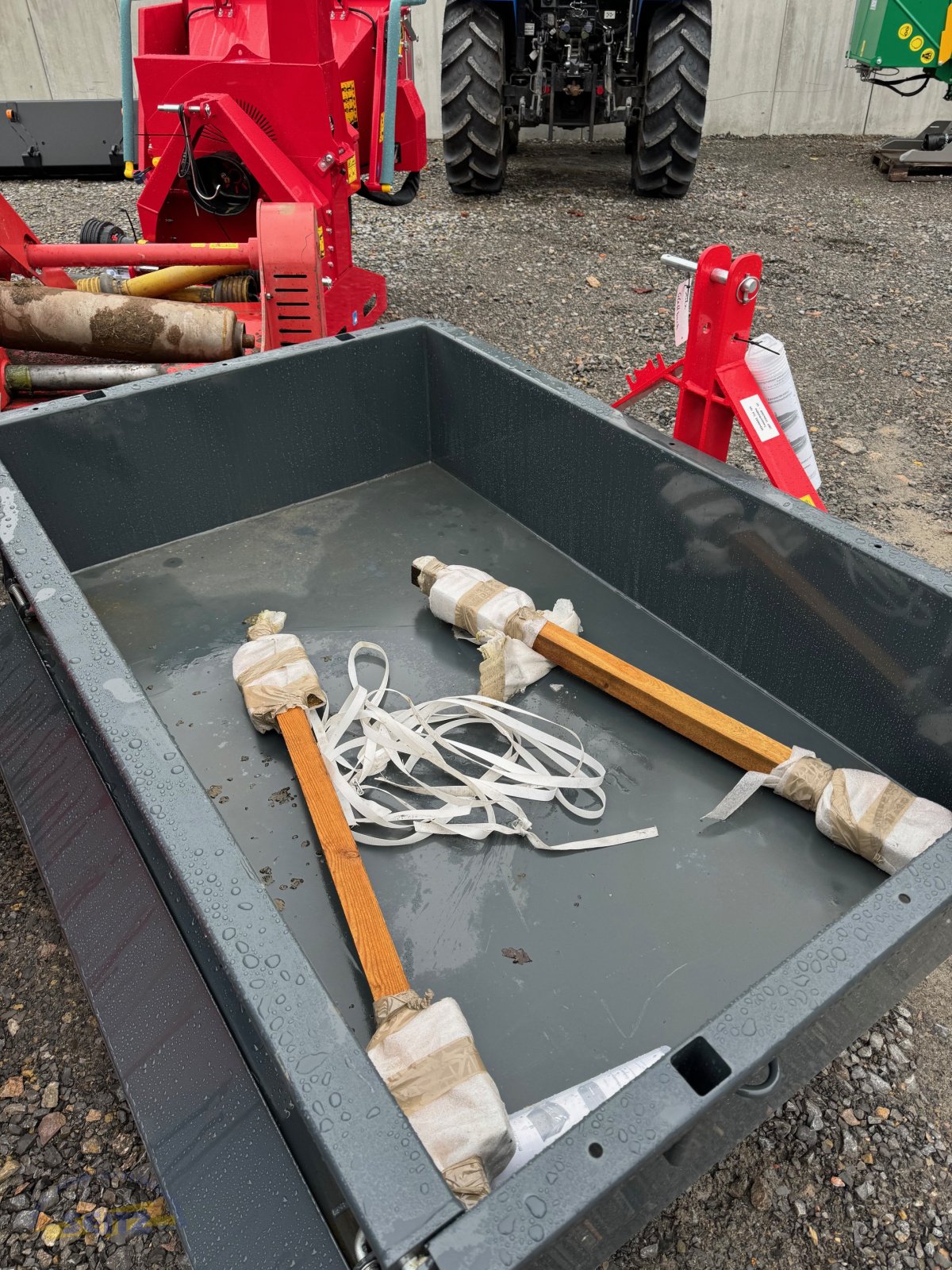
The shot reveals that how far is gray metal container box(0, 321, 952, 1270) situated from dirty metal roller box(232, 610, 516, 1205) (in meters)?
0.13

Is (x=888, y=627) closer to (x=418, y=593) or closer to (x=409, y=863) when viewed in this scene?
(x=409, y=863)

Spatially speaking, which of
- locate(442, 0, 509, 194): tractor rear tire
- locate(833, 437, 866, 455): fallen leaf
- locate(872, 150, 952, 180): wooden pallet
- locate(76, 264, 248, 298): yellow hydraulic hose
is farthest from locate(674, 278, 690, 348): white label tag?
locate(872, 150, 952, 180): wooden pallet

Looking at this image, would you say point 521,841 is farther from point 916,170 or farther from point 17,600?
point 916,170

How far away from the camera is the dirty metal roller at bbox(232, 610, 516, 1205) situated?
100 centimetres

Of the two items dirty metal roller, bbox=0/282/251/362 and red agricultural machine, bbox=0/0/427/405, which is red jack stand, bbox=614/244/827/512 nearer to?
red agricultural machine, bbox=0/0/427/405

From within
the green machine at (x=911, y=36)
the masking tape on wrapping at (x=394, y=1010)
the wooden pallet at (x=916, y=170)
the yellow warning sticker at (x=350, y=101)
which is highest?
the green machine at (x=911, y=36)

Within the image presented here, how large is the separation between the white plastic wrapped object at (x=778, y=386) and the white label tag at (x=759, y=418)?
0.07m

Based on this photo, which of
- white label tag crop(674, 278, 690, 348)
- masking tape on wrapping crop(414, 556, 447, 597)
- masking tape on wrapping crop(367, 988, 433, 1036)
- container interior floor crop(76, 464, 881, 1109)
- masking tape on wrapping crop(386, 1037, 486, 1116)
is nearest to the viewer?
masking tape on wrapping crop(386, 1037, 486, 1116)

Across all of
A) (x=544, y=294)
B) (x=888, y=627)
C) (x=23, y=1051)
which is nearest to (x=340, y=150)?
(x=544, y=294)

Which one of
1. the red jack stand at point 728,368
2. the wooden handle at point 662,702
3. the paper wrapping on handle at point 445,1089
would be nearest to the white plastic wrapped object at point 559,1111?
the paper wrapping on handle at point 445,1089

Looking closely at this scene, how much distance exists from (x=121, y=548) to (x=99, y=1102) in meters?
1.31

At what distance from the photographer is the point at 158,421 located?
7.36 ft

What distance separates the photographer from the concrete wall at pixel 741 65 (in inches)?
343

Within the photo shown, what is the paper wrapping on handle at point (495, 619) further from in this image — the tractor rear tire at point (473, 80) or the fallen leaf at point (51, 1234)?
the tractor rear tire at point (473, 80)
